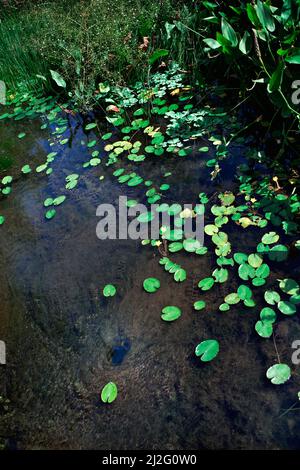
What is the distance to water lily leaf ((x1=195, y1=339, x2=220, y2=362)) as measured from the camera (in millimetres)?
1753

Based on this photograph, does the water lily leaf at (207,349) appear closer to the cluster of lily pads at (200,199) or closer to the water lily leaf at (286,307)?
the cluster of lily pads at (200,199)

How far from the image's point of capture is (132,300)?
2.14 metres

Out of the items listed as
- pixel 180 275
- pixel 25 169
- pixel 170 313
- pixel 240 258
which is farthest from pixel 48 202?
pixel 240 258

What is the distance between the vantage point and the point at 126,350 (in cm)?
191

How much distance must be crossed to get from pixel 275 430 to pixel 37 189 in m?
2.68

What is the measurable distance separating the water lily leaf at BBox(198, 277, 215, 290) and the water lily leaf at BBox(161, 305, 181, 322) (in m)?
0.20

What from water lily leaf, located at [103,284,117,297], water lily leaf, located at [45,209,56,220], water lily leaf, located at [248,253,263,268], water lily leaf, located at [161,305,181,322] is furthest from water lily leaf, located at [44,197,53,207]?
water lily leaf, located at [248,253,263,268]

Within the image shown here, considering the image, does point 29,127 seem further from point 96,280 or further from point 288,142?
point 288,142

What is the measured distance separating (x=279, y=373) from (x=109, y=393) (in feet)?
2.73

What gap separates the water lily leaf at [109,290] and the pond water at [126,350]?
1.4 inches

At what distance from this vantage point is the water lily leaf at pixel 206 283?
6.70ft
